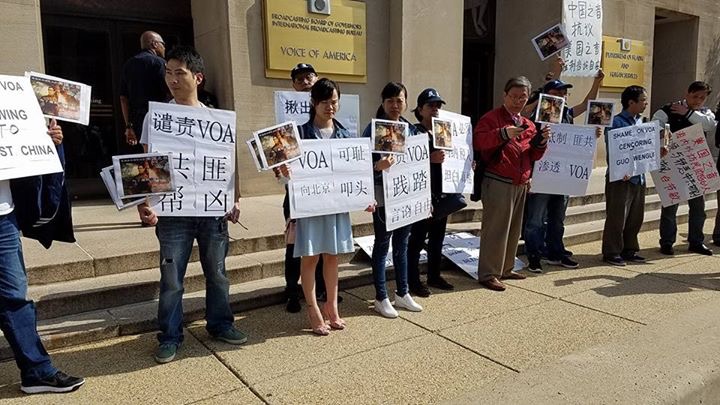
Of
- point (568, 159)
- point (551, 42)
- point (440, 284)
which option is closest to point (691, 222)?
point (568, 159)

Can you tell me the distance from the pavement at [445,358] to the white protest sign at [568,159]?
117cm

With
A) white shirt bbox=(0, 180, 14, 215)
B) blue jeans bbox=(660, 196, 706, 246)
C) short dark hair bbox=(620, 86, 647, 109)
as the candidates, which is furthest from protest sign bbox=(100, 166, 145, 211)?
blue jeans bbox=(660, 196, 706, 246)

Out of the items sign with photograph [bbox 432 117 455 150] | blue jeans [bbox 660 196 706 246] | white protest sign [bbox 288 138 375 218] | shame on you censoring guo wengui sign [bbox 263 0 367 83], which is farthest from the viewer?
shame on you censoring guo wengui sign [bbox 263 0 367 83]

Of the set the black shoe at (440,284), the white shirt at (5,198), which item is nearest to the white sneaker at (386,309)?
the black shoe at (440,284)

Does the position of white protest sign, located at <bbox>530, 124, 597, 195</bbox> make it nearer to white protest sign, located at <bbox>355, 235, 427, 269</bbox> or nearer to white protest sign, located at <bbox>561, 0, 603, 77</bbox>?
white protest sign, located at <bbox>355, 235, 427, 269</bbox>

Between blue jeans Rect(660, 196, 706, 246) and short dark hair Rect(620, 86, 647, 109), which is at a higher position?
short dark hair Rect(620, 86, 647, 109)

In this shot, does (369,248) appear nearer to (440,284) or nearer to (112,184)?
(440,284)

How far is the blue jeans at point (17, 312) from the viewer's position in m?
2.81

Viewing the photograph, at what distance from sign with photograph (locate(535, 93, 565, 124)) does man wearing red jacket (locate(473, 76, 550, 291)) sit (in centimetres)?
11

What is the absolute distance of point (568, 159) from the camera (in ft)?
17.8

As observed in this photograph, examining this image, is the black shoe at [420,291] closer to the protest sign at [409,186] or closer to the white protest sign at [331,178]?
the protest sign at [409,186]

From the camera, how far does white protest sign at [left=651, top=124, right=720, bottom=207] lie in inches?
231

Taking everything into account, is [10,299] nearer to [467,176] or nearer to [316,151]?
[316,151]

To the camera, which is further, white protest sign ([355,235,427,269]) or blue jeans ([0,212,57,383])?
white protest sign ([355,235,427,269])
